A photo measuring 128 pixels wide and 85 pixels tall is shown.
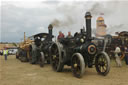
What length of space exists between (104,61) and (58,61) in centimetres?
229

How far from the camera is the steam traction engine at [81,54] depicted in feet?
19.6

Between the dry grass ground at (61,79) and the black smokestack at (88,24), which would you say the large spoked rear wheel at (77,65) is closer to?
the dry grass ground at (61,79)

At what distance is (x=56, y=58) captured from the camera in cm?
760

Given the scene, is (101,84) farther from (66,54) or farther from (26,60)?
(26,60)

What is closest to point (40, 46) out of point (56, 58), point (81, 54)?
point (56, 58)

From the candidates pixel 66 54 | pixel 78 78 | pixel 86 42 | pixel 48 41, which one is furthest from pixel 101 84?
pixel 48 41

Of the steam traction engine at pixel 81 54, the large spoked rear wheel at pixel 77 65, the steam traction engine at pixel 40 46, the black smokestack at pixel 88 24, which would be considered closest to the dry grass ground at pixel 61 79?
the large spoked rear wheel at pixel 77 65

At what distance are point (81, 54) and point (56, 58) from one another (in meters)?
1.68

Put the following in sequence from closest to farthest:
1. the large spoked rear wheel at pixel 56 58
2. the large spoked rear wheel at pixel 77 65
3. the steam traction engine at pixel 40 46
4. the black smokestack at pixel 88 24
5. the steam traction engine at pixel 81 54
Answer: the large spoked rear wheel at pixel 77 65 < the steam traction engine at pixel 81 54 < the black smokestack at pixel 88 24 < the large spoked rear wheel at pixel 56 58 < the steam traction engine at pixel 40 46

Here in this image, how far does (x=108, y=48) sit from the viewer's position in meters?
13.0

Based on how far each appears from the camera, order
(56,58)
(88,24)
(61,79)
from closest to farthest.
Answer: (61,79)
(88,24)
(56,58)

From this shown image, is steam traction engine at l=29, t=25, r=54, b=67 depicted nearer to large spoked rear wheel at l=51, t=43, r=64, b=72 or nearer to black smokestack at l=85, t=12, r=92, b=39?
large spoked rear wheel at l=51, t=43, r=64, b=72

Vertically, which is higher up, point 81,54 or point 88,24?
point 88,24

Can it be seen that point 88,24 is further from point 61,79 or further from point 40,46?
point 40,46
